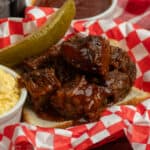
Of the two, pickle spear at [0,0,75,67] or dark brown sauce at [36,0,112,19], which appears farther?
dark brown sauce at [36,0,112,19]

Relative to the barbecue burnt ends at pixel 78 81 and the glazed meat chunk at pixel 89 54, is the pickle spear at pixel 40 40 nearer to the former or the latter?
the barbecue burnt ends at pixel 78 81

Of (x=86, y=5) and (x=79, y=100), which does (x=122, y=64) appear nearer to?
(x=79, y=100)

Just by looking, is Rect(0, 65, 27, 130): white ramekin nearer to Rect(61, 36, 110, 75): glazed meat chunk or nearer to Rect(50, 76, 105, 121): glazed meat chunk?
Rect(50, 76, 105, 121): glazed meat chunk

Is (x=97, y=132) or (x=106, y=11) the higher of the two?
(x=106, y=11)

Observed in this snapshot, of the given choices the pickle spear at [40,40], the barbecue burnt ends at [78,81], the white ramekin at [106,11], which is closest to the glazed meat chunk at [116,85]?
the barbecue burnt ends at [78,81]

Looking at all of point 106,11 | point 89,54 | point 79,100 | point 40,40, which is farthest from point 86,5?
point 79,100

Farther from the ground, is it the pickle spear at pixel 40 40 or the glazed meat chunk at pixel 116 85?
the pickle spear at pixel 40 40

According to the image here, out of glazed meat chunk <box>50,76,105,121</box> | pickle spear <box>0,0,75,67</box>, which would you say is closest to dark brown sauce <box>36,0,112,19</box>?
pickle spear <box>0,0,75,67</box>
